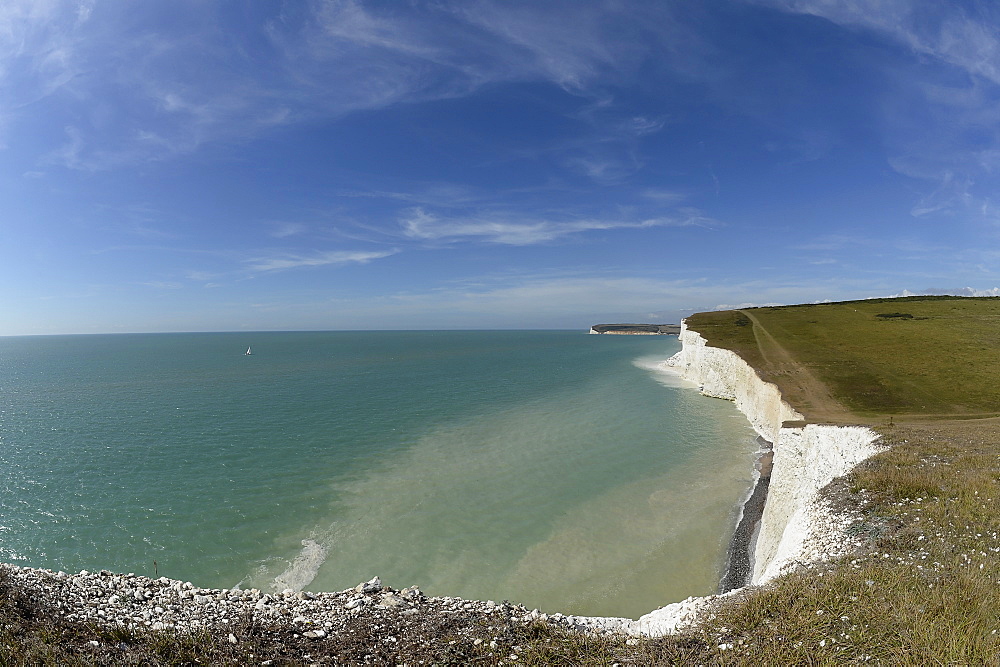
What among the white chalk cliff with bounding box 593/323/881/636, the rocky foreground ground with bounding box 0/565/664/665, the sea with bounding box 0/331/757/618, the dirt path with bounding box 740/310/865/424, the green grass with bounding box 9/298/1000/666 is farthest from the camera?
the dirt path with bounding box 740/310/865/424

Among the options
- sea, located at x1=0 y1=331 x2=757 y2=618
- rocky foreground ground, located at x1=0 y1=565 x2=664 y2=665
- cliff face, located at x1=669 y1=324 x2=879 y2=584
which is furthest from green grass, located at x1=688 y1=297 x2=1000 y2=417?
rocky foreground ground, located at x1=0 y1=565 x2=664 y2=665

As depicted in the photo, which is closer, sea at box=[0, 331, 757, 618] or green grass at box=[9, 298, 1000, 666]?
green grass at box=[9, 298, 1000, 666]

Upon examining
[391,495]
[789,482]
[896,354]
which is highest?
[896,354]

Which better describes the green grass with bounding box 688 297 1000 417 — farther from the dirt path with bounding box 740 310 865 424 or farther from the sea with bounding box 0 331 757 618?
the sea with bounding box 0 331 757 618

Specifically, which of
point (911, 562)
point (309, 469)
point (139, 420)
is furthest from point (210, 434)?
point (911, 562)

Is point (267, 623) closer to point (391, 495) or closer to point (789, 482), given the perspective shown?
point (391, 495)

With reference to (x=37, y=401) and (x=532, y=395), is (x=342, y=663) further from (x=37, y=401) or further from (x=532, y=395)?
(x=37, y=401)

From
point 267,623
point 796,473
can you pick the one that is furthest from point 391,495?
point 796,473
